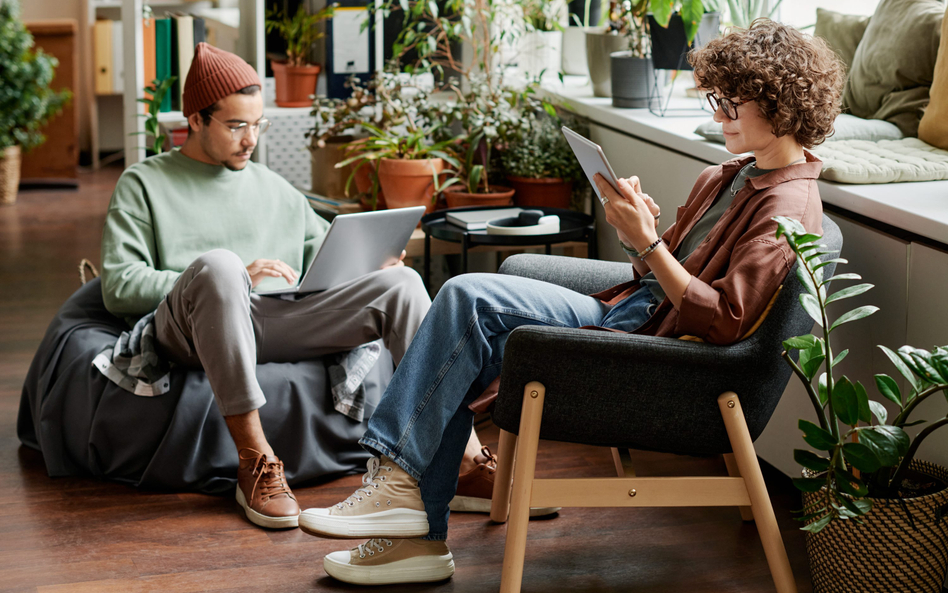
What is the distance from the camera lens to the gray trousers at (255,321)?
217 centimetres

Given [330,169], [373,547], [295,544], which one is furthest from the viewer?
[330,169]

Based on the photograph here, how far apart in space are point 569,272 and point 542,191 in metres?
1.10

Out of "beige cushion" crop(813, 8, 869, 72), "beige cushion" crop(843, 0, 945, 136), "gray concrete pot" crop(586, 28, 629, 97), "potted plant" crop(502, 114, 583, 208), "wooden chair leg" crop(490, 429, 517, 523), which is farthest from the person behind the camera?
"gray concrete pot" crop(586, 28, 629, 97)

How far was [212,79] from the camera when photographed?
238 cm

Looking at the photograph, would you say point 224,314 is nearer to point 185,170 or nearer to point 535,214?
point 185,170

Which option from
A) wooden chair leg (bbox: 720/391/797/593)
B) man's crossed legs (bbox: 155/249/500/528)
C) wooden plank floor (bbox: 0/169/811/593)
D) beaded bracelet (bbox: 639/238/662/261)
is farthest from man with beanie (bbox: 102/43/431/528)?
wooden chair leg (bbox: 720/391/797/593)

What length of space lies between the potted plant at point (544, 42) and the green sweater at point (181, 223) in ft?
4.87

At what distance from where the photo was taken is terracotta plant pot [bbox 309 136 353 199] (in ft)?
11.2

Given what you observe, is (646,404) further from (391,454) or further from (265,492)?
(265,492)

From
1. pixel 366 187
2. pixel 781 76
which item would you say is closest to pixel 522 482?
pixel 781 76

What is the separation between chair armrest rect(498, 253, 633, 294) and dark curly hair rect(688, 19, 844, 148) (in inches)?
20.1

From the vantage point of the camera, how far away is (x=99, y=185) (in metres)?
6.00

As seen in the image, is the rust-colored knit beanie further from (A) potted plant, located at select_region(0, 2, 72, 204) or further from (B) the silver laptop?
(A) potted plant, located at select_region(0, 2, 72, 204)

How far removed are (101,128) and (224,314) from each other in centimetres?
504
